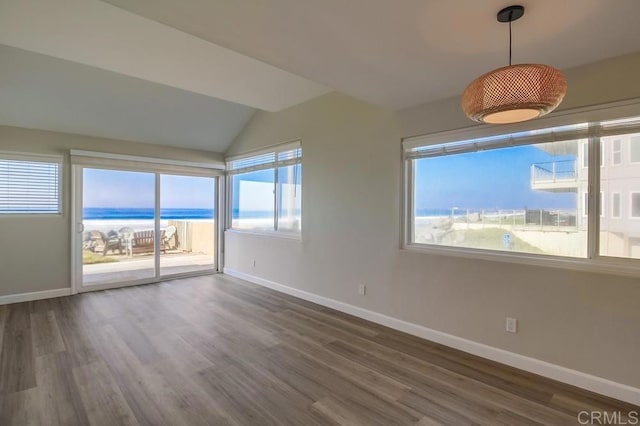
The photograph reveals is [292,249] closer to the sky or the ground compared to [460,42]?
closer to the ground

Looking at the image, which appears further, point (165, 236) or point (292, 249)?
point (165, 236)

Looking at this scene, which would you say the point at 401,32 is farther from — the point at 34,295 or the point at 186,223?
the point at 34,295

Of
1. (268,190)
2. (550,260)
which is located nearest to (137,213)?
(268,190)

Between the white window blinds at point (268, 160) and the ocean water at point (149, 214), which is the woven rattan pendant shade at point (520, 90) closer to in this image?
the white window blinds at point (268, 160)

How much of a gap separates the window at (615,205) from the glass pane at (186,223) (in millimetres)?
5936

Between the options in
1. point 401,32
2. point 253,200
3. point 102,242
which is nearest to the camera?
point 401,32

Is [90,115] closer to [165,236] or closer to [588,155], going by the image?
[165,236]

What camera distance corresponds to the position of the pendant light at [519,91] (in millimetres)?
1481

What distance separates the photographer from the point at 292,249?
190 inches

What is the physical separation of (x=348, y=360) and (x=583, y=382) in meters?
1.81

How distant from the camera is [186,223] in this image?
603 centimetres

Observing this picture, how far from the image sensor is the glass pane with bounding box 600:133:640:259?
2.29 metres

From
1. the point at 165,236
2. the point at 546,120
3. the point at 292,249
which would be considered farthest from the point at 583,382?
the point at 165,236

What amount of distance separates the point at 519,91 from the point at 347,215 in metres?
2.69
